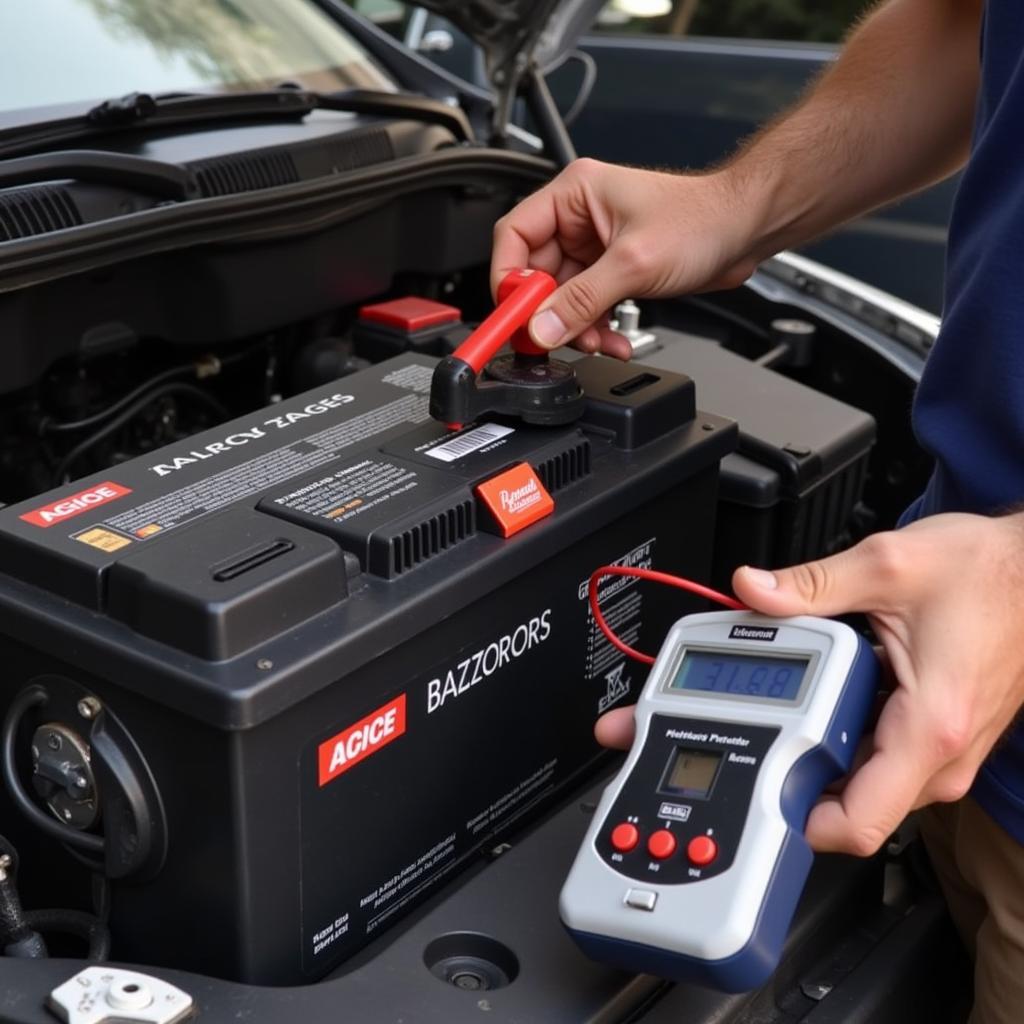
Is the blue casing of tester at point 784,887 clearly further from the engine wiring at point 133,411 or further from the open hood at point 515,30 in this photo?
the open hood at point 515,30

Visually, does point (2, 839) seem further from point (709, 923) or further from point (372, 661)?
point (709, 923)

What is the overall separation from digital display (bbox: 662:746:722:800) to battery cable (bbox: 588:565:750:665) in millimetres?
109

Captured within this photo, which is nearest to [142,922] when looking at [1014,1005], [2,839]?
[2,839]

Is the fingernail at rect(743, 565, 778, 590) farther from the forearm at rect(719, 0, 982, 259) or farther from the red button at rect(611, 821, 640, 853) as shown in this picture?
the forearm at rect(719, 0, 982, 259)

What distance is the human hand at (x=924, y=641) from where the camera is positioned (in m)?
0.91

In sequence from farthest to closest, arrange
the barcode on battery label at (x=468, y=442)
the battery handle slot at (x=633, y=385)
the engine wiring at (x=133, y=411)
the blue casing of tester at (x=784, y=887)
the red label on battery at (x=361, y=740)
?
the engine wiring at (x=133, y=411)
the battery handle slot at (x=633, y=385)
the barcode on battery label at (x=468, y=442)
the red label on battery at (x=361, y=740)
the blue casing of tester at (x=784, y=887)

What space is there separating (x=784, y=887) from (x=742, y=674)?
16 centimetres

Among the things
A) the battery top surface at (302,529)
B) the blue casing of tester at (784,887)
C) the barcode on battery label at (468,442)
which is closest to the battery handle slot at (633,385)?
the battery top surface at (302,529)

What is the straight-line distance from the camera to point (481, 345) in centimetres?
114

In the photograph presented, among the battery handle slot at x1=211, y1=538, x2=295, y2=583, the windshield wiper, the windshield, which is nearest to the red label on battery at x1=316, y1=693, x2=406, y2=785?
the battery handle slot at x1=211, y1=538, x2=295, y2=583

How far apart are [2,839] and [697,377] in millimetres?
865

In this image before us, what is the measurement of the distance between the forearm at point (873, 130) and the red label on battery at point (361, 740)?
0.60 m

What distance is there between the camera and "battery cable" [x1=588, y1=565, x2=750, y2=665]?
102cm

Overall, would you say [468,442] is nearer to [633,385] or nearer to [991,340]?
[633,385]
